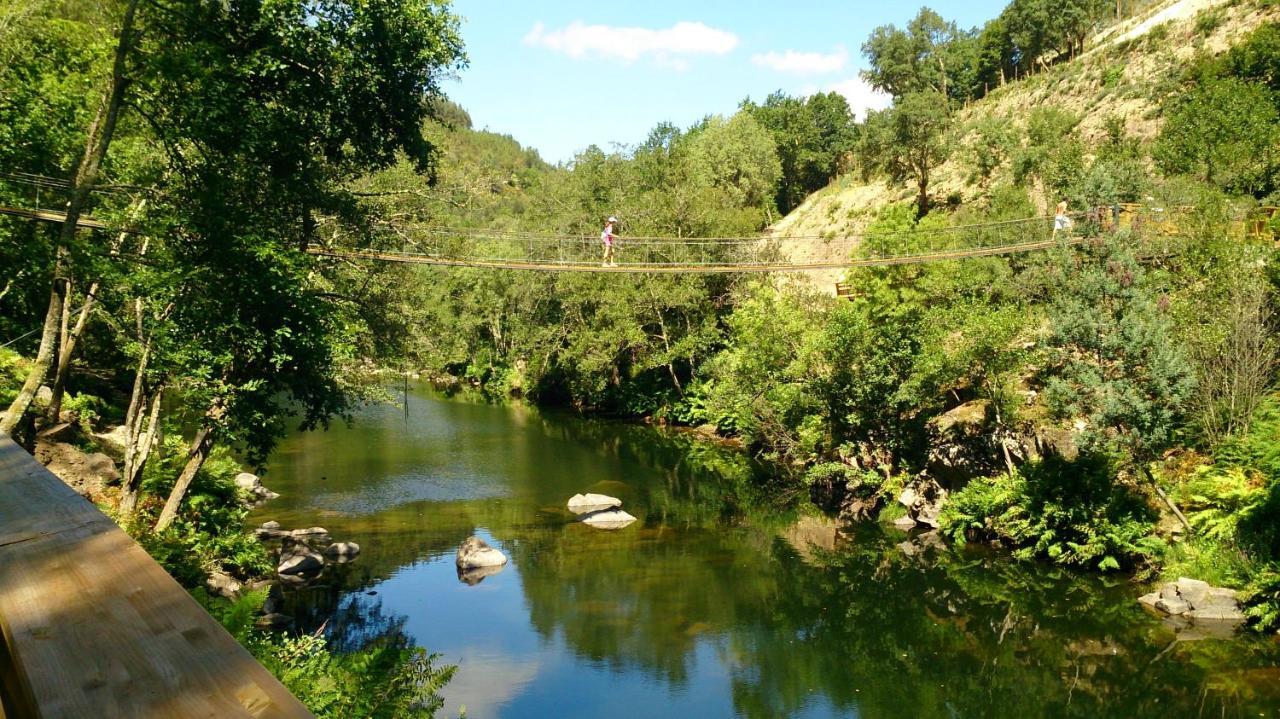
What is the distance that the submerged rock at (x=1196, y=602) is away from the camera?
47.1 ft

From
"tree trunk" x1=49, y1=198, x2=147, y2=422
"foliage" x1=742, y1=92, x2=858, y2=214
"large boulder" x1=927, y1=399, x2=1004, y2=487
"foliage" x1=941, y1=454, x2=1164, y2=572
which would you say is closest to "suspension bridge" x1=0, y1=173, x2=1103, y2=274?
"tree trunk" x1=49, y1=198, x2=147, y2=422

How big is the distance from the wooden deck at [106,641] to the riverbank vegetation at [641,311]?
510cm

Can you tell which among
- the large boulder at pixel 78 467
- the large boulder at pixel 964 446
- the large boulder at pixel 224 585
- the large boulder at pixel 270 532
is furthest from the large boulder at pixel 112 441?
the large boulder at pixel 964 446

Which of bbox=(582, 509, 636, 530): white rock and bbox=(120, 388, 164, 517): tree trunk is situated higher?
bbox=(120, 388, 164, 517): tree trunk

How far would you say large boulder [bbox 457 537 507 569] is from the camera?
17.5 metres

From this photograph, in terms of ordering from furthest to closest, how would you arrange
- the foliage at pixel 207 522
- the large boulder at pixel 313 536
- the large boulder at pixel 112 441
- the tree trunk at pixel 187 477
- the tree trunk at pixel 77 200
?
the large boulder at pixel 112 441, the large boulder at pixel 313 536, the tree trunk at pixel 187 477, the foliage at pixel 207 522, the tree trunk at pixel 77 200

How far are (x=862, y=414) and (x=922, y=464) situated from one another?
1.95 meters

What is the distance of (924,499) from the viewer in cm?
2103

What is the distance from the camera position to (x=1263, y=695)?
11.9 m

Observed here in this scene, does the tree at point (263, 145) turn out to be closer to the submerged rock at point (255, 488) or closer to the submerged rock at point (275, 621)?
the submerged rock at point (275, 621)

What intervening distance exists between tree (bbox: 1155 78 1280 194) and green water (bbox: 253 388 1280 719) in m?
15.3

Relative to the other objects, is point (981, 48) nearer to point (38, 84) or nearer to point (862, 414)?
point (862, 414)

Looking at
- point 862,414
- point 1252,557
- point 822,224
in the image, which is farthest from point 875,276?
point 822,224

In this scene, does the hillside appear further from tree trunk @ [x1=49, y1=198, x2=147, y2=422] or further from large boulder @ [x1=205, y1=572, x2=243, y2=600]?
tree trunk @ [x1=49, y1=198, x2=147, y2=422]
